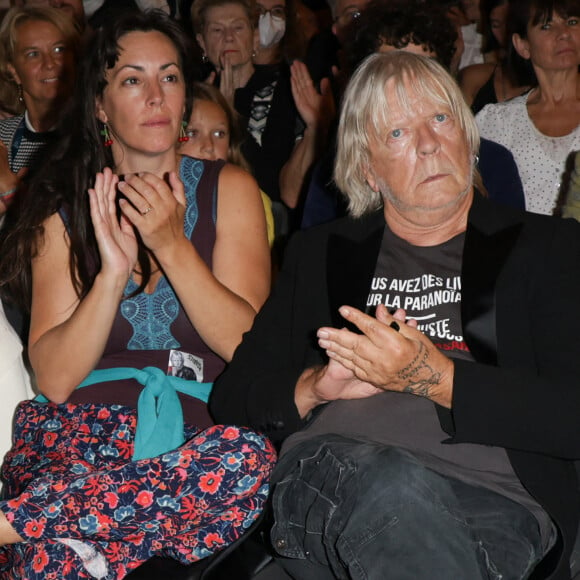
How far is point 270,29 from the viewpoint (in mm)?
4156

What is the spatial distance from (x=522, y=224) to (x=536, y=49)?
1.65 meters

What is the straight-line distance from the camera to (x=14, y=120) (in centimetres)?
371

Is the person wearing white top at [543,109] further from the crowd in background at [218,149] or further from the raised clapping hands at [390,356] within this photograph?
the raised clapping hands at [390,356]

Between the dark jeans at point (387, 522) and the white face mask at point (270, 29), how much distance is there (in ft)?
9.34

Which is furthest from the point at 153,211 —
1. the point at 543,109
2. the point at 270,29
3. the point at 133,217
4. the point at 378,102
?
the point at 270,29

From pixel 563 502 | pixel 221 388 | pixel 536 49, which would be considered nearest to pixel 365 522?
pixel 563 502

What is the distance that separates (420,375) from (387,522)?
0.90ft

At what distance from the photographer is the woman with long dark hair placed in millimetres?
1747

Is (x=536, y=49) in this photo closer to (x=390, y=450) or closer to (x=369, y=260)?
(x=369, y=260)

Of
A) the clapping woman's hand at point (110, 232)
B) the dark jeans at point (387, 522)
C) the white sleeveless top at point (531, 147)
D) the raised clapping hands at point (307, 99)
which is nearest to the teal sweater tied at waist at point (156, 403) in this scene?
the clapping woman's hand at point (110, 232)

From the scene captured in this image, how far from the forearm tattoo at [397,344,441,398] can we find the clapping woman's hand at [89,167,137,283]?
76 cm

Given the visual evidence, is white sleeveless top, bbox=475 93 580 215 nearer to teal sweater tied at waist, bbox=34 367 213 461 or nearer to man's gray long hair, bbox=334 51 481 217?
man's gray long hair, bbox=334 51 481 217

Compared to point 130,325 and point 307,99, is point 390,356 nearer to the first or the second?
point 130,325

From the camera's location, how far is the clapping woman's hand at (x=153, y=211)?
197cm
